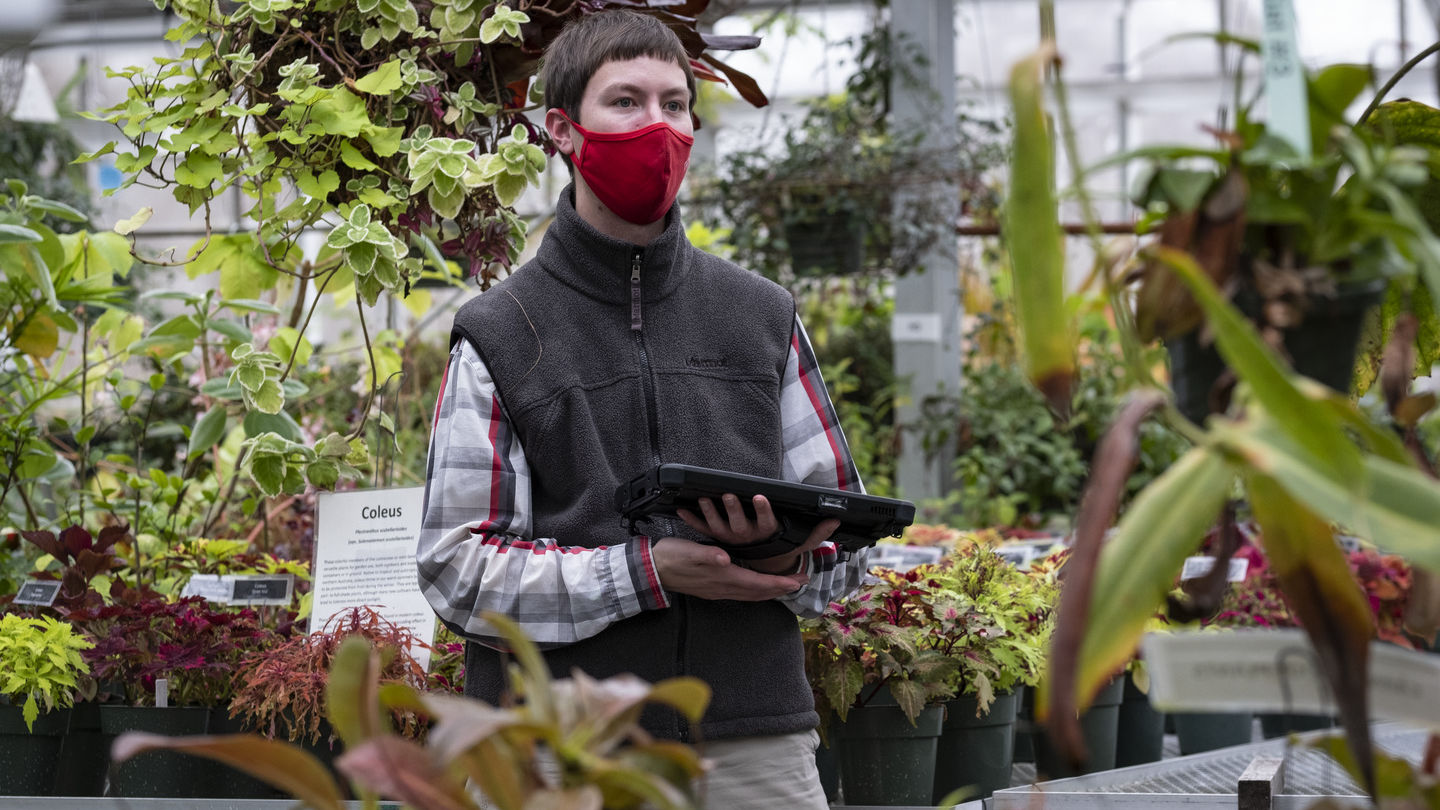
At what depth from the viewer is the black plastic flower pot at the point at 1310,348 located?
2.36 ft

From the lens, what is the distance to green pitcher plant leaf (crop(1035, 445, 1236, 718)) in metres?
0.59

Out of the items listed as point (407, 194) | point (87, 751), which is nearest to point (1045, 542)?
point (407, 194)

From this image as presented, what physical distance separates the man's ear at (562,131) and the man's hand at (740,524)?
0.57m

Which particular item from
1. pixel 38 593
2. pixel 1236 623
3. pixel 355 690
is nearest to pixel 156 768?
pixel 38 593

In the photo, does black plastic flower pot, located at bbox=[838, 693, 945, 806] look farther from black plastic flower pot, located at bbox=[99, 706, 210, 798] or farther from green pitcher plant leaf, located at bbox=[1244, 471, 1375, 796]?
green pitcher plant leaf, located at bbox=[1244, 471, 1375, 796]

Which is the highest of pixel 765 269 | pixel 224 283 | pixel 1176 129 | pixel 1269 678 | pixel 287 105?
pixel 1176 129

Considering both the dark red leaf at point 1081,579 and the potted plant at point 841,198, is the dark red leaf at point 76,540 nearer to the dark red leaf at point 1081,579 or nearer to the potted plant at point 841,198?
the dark red leaf at point 1081,579

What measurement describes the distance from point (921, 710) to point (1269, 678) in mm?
1427

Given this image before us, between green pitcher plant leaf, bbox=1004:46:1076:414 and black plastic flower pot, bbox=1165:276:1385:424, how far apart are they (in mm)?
111

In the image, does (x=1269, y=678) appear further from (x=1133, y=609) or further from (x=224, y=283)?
(x=224, y=283)

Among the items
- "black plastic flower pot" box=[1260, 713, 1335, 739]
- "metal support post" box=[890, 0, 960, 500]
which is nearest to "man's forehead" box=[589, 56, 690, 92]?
"black plastic flower pot" box=[1260, 713, 1335, 739]

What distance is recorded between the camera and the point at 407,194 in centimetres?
200

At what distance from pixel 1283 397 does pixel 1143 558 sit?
100mm

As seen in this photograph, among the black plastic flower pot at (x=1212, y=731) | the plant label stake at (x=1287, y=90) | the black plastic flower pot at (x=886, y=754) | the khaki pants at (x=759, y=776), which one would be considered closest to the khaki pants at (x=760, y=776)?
the khaki pants at (x=759, y=776)
